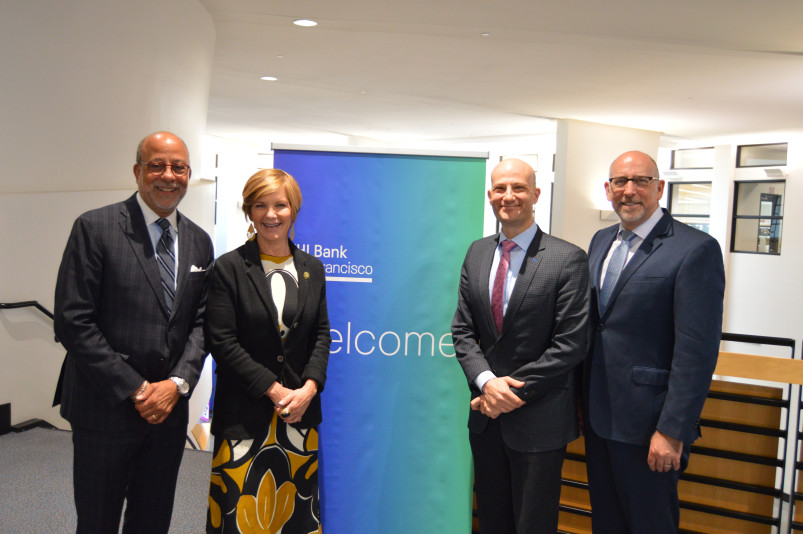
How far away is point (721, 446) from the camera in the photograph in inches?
116

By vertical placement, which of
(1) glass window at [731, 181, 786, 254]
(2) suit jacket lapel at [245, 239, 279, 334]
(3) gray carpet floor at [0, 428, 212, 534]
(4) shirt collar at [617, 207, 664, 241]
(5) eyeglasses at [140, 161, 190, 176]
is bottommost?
(3) gray carpet floor at [0, 428, 212, 534]

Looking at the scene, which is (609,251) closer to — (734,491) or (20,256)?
(734,491)

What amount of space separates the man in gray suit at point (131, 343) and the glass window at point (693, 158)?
12.5 meters

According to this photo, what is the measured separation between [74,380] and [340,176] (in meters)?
1.29

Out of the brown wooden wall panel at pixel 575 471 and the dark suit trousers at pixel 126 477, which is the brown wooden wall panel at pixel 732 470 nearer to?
A: the brown wooden wall panel at pixel 575 471

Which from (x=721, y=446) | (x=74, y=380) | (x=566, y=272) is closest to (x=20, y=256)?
(x=74, y=380)

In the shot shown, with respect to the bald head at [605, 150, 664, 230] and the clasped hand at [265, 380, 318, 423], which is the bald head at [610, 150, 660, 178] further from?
the clasped hand at [265, 380, 318, 423]

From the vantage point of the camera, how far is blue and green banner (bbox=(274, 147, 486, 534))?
8.96 feet

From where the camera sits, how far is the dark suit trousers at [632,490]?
2.22 m

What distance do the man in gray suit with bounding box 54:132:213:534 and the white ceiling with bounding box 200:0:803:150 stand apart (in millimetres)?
3673

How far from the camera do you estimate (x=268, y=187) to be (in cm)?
227

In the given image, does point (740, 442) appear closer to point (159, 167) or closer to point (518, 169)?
point (518, 169)

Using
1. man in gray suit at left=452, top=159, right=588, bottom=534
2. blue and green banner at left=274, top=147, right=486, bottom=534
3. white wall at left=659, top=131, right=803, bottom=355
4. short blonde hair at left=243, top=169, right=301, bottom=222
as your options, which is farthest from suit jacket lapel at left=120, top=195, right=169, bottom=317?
white wall at left=659, top=131, right=803, bottom=355

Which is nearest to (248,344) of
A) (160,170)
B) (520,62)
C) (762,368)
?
(160,170)
